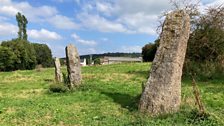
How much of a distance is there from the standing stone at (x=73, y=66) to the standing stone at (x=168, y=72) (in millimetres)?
8401

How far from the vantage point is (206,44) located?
1040 inches

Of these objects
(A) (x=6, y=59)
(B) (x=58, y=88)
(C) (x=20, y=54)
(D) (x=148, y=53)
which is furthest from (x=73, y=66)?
(C) (x=20, y=54)

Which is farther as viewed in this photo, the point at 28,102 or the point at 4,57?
the point at 4,57

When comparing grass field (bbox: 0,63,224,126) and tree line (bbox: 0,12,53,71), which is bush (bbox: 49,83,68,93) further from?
tree line (bbox: 0,12,53,71)

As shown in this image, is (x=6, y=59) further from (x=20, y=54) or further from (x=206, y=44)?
(x=206, y=44)

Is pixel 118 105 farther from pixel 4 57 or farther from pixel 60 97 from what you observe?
pixel 4 57

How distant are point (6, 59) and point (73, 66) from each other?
59.9 m

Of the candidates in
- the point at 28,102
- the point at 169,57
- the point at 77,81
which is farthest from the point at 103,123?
the point at 77,81

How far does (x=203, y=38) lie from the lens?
2636 centimetres

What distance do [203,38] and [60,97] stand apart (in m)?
12.1

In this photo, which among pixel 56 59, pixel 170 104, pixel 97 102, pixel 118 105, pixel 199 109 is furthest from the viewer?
pixel 56 59

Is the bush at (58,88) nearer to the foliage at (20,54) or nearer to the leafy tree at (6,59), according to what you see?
the leafy tree at (6,59)

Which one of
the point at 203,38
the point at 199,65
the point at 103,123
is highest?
the point at 203,38

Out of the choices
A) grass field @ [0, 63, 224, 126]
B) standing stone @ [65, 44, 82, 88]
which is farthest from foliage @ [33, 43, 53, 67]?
grass field @ [0, 63, 224, 126]
